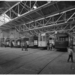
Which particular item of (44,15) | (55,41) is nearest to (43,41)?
(55,41)

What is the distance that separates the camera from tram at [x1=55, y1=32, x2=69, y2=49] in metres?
10.2

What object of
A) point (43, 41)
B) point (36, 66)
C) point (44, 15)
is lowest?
point (36, 66)

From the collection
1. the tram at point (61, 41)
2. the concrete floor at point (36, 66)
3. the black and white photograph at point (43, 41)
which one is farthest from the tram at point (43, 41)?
the concrete floor at point (36, 66)

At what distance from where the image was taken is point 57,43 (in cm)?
1062

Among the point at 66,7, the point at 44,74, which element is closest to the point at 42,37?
the point at 66,7

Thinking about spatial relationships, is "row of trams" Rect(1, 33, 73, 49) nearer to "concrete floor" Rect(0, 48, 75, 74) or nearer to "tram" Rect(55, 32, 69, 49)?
"tram" Rect(55, 32, 69, 49)

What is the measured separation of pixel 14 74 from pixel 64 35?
997 centimetres

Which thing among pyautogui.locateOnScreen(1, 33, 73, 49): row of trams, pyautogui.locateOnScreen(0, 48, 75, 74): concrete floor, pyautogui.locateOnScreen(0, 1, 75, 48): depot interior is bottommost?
pyautogui.locateOnScreen(0, 48, 75, 74): concrete floor

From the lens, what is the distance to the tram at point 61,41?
401 inches

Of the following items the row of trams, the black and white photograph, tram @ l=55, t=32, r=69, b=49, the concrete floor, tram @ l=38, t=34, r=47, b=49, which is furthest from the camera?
tram @ l=38, t=34, r=47, b=49

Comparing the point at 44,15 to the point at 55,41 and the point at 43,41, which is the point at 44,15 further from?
the point at 55,41

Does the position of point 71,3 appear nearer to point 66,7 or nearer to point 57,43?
point 66,7

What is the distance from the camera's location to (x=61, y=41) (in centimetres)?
1048

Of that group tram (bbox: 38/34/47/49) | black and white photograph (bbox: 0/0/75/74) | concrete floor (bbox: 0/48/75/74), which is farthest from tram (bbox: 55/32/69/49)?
concrete floor (bbox: 0/48/75/74)
